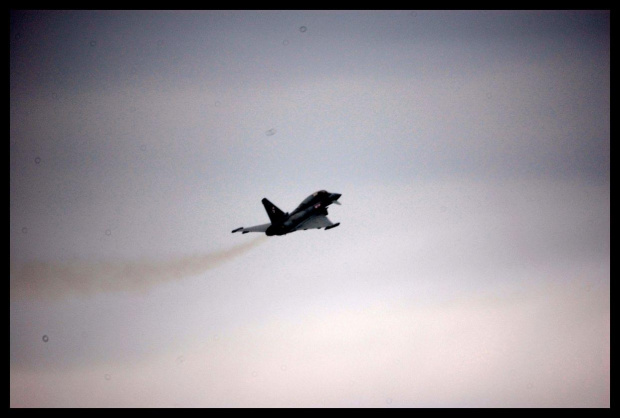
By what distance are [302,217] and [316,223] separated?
4.71 ft

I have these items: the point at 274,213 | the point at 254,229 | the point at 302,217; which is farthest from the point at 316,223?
the point at 254,229

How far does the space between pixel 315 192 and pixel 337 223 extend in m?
6.09

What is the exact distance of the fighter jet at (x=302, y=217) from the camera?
50.3 m

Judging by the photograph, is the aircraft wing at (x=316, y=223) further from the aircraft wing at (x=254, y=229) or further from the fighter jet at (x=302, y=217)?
the aircraft wing at (x=254, y=229)

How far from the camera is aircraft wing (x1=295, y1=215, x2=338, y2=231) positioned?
5075 cm

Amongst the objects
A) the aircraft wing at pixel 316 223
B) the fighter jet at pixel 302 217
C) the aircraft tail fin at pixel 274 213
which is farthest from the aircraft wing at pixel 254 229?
the aircraft wing at pixel 316 223

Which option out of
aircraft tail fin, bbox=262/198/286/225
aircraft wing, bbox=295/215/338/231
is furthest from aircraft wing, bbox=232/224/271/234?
aircraft wing, bbox=295/215/338/231

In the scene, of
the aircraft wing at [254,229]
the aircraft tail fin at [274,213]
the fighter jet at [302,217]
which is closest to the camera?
the fighter jet at [302,217]

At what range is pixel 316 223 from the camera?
169ft

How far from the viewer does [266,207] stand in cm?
5147
